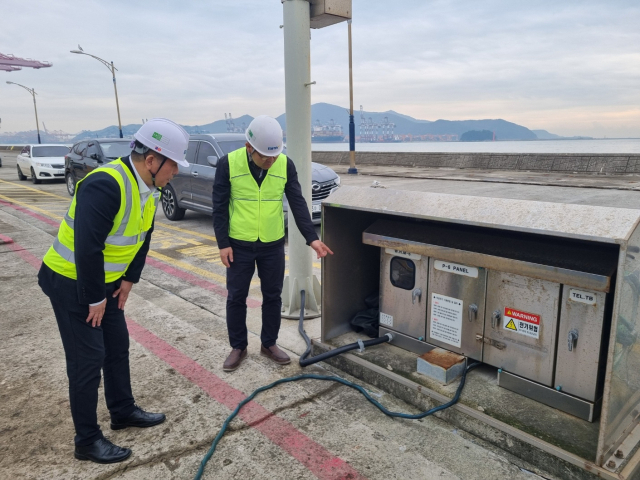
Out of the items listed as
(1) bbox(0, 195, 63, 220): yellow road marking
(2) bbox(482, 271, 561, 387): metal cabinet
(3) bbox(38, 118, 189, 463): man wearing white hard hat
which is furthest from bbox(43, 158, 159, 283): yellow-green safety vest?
(1) bbox(0, 195, 63, 220): yellow road marking

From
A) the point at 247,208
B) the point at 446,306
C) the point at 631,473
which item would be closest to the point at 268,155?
the point at 247,208

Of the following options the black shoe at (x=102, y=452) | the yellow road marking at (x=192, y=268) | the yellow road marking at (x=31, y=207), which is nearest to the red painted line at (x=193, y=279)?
the yellow road marking at (x=192, y=268)

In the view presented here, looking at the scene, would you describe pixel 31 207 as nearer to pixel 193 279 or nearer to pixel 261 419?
pixel 193 279

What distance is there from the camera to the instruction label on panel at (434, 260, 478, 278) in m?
3.23

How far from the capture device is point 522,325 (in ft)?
9.95

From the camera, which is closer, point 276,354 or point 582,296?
point 582,296

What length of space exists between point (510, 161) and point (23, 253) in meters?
19.1

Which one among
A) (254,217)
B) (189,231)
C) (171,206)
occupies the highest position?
(254,217)

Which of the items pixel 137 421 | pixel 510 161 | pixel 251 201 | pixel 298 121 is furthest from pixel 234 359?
pixel 510 161

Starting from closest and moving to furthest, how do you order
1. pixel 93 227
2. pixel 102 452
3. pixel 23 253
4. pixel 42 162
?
pixel 93 227 → pixel 102 452 → pixel 23 253 → pixel 42 162

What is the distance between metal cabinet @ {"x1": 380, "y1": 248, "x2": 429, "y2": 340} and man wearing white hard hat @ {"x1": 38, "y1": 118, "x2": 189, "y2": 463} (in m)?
1.77

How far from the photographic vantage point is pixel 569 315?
281 centimetres

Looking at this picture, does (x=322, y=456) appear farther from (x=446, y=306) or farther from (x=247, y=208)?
(x=247, y=208)

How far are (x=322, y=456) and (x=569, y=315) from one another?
1.59m
